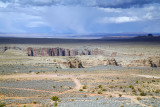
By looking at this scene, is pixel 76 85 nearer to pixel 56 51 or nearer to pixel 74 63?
pixel 74 63

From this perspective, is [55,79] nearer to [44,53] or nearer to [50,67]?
[50,67]

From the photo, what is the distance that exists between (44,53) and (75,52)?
1350 cm

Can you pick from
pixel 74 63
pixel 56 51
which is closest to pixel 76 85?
pixel 74 63

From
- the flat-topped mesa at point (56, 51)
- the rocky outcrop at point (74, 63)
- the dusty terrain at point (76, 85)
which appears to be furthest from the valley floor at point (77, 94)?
the flat-topped mesa at point (56, 51)

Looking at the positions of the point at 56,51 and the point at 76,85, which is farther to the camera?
the point at 56,51

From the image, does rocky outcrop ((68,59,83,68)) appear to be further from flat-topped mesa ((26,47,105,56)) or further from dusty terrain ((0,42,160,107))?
flat-topped mesa ((26,47,105,56))

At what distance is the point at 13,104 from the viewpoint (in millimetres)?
18578

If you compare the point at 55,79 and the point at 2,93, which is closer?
the point at 2,93

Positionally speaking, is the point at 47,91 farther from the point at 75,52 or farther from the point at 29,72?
the point at 75,52

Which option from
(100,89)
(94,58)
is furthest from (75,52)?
(100,89)

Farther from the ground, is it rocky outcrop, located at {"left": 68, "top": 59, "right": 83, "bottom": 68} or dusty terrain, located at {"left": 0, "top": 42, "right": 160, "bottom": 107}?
rocky outcrop, located at {"left": 68, "top": 59, "right": 83, "bottom": 68}

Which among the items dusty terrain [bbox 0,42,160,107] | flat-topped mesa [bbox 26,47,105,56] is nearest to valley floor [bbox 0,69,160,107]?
dusty terrain [bbox 0,42,160,107]

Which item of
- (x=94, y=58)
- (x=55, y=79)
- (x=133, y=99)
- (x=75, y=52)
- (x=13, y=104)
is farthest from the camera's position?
(x=75, y=52)

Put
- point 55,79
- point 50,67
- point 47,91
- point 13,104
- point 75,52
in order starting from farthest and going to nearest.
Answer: point 75,52
point 50,67
point 55,79
point 47,91
point 13,104
